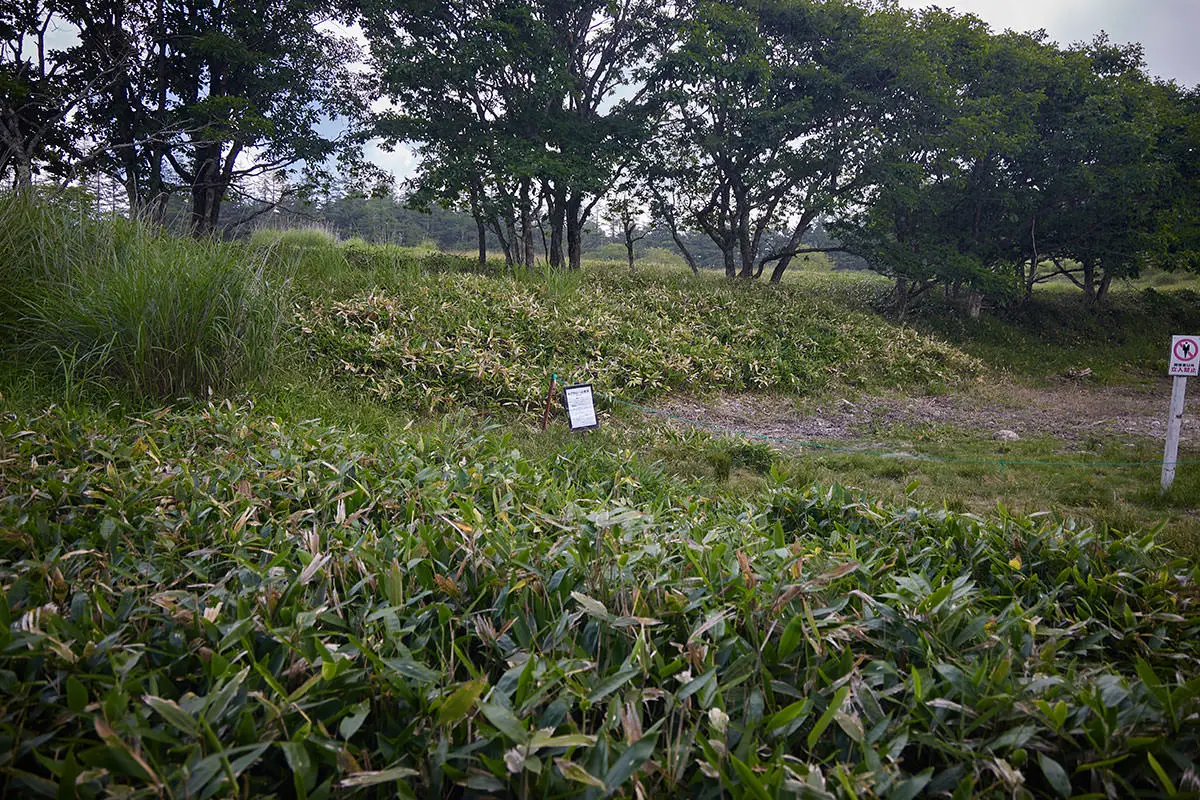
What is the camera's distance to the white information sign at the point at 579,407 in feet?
14.4

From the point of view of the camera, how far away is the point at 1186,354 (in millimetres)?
4027

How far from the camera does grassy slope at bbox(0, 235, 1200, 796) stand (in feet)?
2.87

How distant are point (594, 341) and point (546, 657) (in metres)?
5.92

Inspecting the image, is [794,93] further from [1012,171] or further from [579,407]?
[579,407]

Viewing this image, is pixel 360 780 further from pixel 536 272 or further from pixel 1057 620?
pixel 536 272

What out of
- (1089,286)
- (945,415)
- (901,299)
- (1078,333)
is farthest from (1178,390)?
(1089,286)

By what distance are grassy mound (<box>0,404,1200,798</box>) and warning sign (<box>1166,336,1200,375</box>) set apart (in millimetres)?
3074

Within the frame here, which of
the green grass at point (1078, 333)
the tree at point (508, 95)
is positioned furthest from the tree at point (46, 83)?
the green grass at point (1078, 333)

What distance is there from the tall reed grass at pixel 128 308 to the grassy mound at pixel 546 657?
1.79 m

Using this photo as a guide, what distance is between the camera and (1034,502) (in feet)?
12.0

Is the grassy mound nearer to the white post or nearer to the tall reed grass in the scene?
the tall reed grass

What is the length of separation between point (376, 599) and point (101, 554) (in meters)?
0.73

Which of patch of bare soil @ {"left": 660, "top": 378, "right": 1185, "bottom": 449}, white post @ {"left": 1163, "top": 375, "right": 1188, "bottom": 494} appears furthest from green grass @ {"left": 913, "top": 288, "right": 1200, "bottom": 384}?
white post @ {"left": 1163, "top": 375, "right": 1188, "bottom": 494}

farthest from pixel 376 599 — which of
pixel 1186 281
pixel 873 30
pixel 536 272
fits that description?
pixel 1186 281
